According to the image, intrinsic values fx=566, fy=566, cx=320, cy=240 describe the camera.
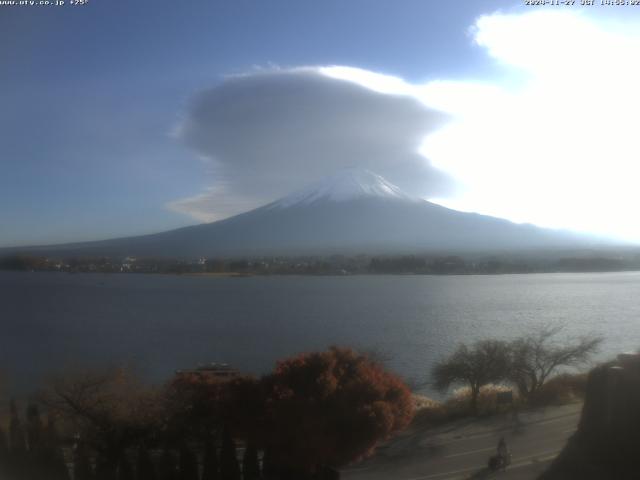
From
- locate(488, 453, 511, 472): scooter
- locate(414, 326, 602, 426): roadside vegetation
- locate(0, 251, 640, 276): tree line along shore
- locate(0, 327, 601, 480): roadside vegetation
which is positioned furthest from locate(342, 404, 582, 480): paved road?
locate(0, 251, 640, 276): tree line along shore

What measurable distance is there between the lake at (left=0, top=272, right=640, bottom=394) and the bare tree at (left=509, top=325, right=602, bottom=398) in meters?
0.33

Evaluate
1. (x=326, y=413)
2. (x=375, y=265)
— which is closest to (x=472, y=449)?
(x=326, y=413)

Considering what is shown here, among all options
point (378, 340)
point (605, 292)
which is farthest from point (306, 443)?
point (605, 292)

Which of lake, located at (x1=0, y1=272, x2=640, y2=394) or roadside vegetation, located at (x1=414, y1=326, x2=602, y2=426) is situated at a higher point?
lake, located at (x1=0, y1=272, x2=640, y2=394)

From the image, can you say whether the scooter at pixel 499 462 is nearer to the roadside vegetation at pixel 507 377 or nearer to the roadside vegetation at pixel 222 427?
the roadside vegetation at pixel 222 427

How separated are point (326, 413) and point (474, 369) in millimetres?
3149

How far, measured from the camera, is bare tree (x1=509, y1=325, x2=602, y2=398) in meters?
6.86

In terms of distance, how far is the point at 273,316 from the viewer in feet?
34.2

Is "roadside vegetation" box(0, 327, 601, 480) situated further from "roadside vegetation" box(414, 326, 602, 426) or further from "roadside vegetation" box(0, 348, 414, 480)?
"roadside vegetation" box(414, 326, 602, 426)

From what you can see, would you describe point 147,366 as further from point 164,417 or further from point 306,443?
point 306,443

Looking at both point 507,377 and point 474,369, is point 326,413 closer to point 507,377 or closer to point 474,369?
point 474,369

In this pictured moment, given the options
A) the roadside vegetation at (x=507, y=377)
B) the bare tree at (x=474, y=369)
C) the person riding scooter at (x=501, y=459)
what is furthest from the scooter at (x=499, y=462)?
the bare tree at (x=474, y=369)

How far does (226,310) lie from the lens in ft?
38.6

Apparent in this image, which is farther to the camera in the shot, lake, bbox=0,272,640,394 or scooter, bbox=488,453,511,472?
lake, bbox=0,272,640,394
